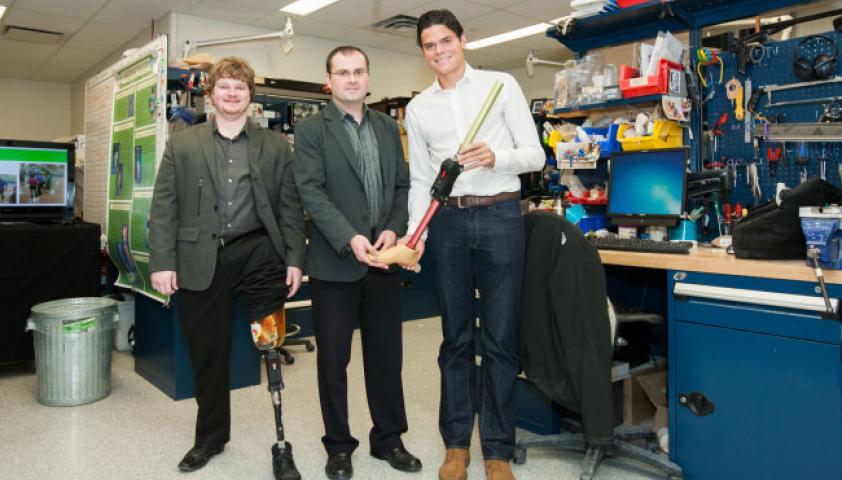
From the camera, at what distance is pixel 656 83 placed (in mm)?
2398

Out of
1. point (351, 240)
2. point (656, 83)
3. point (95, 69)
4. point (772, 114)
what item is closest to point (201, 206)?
point (351, 240)

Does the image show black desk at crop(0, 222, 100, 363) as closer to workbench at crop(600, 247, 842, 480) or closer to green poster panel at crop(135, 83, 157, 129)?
green poster panel at crop(135, 83, 157, 129)

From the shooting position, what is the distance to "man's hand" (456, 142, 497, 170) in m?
1.78

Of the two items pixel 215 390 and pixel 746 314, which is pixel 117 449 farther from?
pixel 746 314

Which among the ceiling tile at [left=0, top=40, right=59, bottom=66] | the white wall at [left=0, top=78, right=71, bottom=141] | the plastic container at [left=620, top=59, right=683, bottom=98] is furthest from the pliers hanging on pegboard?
the white wall at [left=0, top=78, right=71, bottom=141]

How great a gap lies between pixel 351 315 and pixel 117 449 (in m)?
1.14

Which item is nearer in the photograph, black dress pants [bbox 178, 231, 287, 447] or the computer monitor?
black dress pants [bbox 178, 231, 287, 447]

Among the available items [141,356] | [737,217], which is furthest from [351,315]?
[141,356]

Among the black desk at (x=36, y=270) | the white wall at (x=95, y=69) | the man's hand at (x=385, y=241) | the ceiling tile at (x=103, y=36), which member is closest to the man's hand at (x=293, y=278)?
the man's hand at (x=385, y=241)

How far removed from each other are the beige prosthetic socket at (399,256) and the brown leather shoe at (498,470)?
703 mm

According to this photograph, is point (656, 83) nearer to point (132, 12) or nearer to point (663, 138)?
point (663, 138)

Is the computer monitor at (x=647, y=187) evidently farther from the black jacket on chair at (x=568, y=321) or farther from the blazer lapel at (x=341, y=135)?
the blazer lapel at (x=341, y=135)

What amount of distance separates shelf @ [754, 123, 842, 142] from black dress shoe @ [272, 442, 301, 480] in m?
1.99

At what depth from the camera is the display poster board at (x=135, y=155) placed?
119 inches
